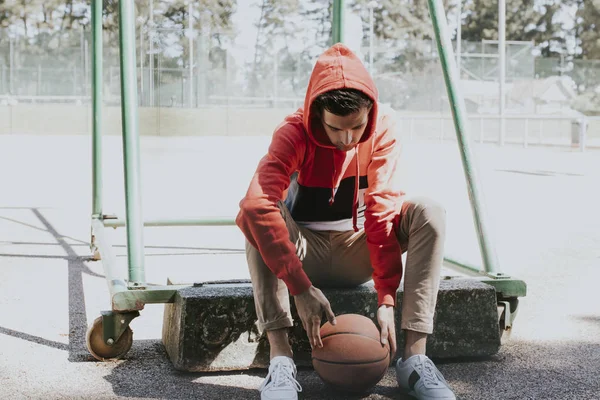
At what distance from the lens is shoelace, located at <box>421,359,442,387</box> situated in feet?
8.09

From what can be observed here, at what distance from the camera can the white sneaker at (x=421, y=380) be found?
8.04 ft

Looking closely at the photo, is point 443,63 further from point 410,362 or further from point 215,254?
point 215,254

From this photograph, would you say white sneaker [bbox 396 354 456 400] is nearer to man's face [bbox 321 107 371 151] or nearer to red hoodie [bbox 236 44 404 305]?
red hoodie [bbox 236 44 404 305]

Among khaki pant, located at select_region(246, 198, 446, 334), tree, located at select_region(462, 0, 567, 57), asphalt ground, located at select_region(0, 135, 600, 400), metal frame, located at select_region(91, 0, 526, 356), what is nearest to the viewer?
khaki pant, located at select_region(246, 198, 446, 334)

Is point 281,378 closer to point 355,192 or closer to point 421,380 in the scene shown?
point 421,380

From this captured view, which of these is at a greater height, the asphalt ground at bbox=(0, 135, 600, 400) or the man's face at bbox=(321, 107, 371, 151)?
the man's face at bbox=(321, 107, 371, 151)

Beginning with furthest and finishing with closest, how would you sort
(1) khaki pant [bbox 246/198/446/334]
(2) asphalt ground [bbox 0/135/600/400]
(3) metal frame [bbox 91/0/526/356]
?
(3) metal frame [bbox 91/0/526/356], (2) asphalt ground [bbox 0/135/600/400], (1) khaki pant [bbox 246/198/446/334]

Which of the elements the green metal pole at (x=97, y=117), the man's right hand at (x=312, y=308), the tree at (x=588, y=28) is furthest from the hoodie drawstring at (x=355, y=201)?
the tree at (x=588, y=28)

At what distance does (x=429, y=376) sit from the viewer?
2.49 m

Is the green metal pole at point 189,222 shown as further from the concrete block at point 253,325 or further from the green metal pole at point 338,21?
the concrete block at point 253,325

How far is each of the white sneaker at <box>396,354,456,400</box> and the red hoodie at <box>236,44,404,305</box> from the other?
21 centimetres

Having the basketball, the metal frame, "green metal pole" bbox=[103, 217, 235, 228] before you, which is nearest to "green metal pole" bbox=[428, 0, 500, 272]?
the metal frame

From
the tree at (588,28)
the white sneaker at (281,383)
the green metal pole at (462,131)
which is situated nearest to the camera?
the white sneaker at (281,383)

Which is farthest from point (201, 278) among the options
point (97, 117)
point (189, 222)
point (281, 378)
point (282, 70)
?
point (282, 70)
